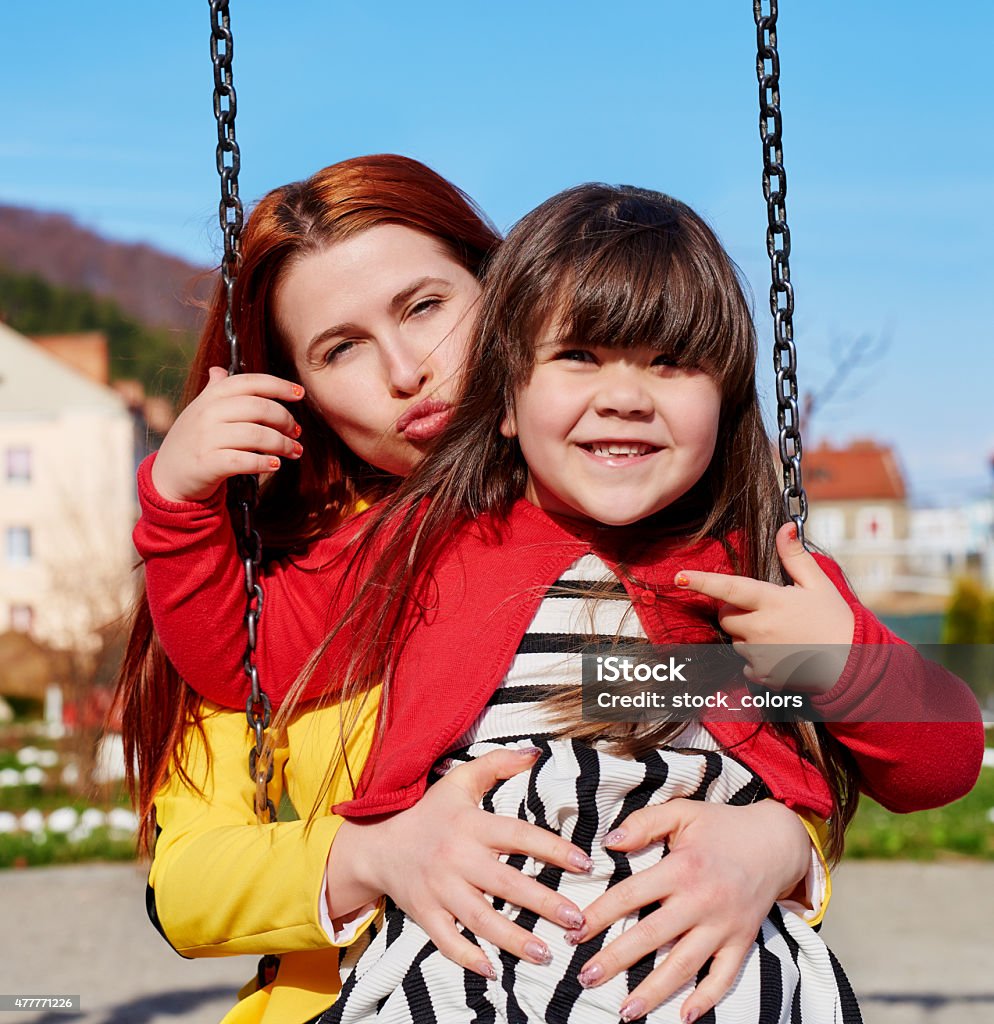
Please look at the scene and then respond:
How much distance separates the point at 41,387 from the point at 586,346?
84.6 feet

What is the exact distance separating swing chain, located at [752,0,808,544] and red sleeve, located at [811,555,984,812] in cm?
14

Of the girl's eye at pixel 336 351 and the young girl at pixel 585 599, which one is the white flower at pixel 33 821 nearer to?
the girl's eye at pixel 336 351

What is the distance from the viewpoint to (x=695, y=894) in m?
1.43

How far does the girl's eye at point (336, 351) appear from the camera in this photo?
1.93 m

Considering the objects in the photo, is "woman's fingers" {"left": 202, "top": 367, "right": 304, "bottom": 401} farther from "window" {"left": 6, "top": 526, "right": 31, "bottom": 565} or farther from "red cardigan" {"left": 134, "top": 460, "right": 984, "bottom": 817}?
"window" {"left": 6, "top": 526, "right": 31, "bottom": 565}

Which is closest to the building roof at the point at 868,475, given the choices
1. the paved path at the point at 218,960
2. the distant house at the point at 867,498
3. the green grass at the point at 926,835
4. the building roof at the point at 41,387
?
the distant house at the point at 867,498

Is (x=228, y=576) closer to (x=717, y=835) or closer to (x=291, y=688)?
(x=291, y=688)

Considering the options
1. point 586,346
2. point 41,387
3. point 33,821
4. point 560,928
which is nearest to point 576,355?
point 586,346

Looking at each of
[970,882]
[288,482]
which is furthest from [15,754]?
[288,482]

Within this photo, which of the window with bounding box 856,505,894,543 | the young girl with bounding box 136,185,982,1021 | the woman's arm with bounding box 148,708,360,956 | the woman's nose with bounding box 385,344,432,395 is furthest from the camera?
the window with bounding box 856,505,894,543

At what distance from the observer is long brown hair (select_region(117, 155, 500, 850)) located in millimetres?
1855

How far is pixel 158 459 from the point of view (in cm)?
167

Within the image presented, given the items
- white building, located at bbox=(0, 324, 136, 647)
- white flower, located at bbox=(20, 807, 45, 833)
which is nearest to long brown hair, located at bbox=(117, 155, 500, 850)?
white flower, located at bbox=(20, 807, 45, 833)

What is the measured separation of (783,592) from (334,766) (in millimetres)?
652
